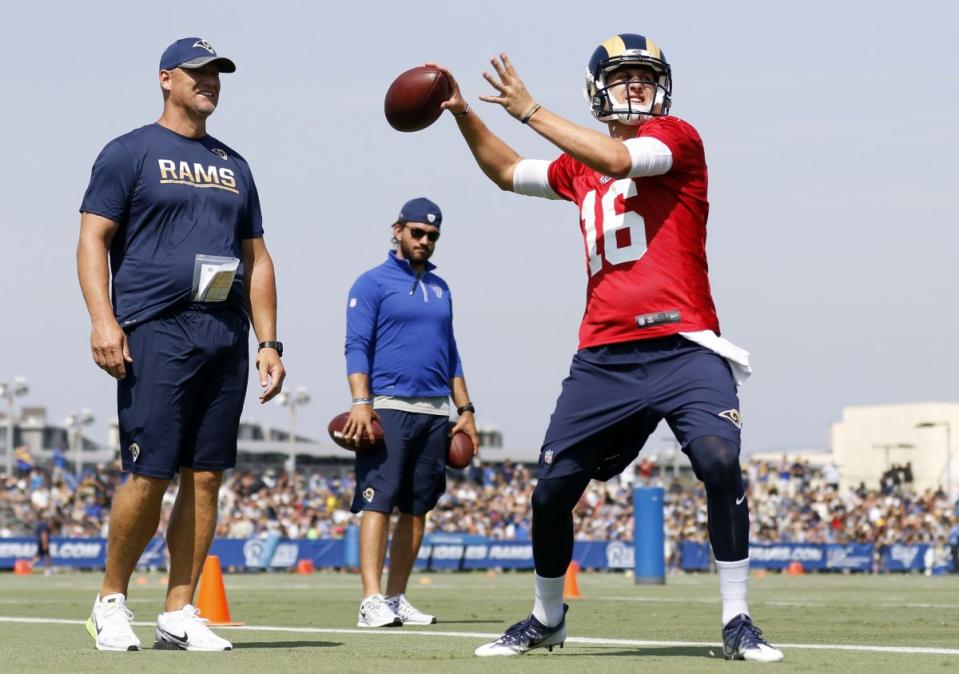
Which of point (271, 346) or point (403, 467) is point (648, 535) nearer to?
point (403, 467)

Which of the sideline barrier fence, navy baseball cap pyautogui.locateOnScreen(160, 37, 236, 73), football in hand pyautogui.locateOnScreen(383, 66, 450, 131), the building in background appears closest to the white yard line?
football in hand pyautogui.locateOnScreen(383, 66, 450, 131)

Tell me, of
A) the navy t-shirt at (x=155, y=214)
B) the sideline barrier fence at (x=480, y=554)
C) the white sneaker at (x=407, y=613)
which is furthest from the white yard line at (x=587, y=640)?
the sideline barrier fence at (x=480, y=554)

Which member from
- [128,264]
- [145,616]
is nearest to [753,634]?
[128,264]

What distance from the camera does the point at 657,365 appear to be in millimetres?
5812

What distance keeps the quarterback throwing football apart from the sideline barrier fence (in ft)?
76.2

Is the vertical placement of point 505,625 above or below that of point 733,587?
below

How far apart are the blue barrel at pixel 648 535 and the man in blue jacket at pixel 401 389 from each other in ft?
28.3

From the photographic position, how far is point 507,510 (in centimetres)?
3672

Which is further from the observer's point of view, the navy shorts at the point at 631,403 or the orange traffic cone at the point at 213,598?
A: the orange traffic cone at the point at 213,598

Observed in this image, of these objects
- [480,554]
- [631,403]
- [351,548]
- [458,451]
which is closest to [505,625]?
[458,451]

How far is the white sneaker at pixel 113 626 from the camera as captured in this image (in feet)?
20.0

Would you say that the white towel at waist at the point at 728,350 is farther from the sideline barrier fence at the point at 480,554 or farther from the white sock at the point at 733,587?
the sideline barrier fence at the point at 480,554

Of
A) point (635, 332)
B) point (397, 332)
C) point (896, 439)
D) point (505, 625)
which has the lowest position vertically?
point (505, 625)

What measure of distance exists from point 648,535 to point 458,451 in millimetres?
8839
